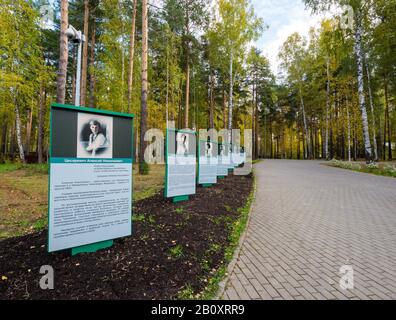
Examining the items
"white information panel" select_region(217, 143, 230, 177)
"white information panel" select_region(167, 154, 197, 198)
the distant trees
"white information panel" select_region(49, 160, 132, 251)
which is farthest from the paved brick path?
the distant trees

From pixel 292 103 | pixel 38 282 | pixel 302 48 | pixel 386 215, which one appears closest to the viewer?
pixel 38 282

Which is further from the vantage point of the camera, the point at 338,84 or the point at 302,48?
the point at 302,48

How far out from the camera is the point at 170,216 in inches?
181

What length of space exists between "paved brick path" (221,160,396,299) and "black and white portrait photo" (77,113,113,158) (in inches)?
94.2

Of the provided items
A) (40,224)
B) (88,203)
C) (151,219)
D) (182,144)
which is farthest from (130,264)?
(182,144)

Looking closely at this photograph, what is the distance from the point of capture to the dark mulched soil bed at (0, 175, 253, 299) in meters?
2.27

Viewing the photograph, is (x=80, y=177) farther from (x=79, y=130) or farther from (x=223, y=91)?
(x=223, y=91)

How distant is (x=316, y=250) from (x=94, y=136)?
13.0 feet

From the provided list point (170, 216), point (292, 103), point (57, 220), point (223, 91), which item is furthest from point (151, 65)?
point (292, 103)

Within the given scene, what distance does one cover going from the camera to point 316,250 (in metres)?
3.62

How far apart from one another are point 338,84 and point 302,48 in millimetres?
Result: 7480

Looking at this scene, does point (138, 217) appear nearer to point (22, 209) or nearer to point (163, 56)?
point (22, 209)

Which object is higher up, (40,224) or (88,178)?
(88,178)

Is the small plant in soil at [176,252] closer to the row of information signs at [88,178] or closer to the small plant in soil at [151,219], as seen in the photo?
the row of information signs at [88,178]
